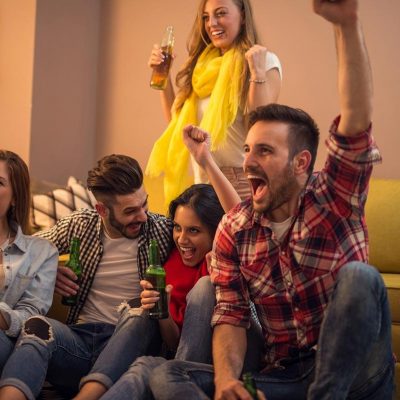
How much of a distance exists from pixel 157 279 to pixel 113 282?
253 mm

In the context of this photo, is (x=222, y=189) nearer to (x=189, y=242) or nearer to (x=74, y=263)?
(x=189, y=242)

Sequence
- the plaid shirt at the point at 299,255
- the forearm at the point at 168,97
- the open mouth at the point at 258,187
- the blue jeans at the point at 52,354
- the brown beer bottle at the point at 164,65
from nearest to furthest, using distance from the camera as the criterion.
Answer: the plaid shirt at the point at 299,255, the open mouth at the point at 258,187, the blue jeans at the point at 52,354, the brown beer bottle at the point at 164,65, the forearm at the point at 168,97

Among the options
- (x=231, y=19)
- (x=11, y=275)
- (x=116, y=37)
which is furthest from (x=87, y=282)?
(x=116, y=37)

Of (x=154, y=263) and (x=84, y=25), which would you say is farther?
(x=84, y=25)

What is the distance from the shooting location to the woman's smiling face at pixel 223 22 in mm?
2646

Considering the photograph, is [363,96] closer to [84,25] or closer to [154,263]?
[154,263]

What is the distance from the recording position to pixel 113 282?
7.75 ft

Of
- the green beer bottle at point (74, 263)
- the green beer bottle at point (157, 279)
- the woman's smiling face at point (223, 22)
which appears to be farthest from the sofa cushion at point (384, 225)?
the green beer bottle at point (74, 263)

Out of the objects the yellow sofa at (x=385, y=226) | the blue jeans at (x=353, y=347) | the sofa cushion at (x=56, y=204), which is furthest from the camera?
the sofa cushion at (x=56, y=204)

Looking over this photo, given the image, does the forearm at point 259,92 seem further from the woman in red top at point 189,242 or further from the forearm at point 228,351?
the forearm at point 228,351

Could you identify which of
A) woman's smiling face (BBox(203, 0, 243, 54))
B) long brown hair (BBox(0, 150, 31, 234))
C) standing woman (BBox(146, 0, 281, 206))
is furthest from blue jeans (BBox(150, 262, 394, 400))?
woman's smiling face (BBox(203, 0, 243, 54))

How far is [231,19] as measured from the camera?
2646 millimetres

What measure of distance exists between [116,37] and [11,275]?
2169 mm

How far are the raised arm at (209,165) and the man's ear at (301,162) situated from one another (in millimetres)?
407
